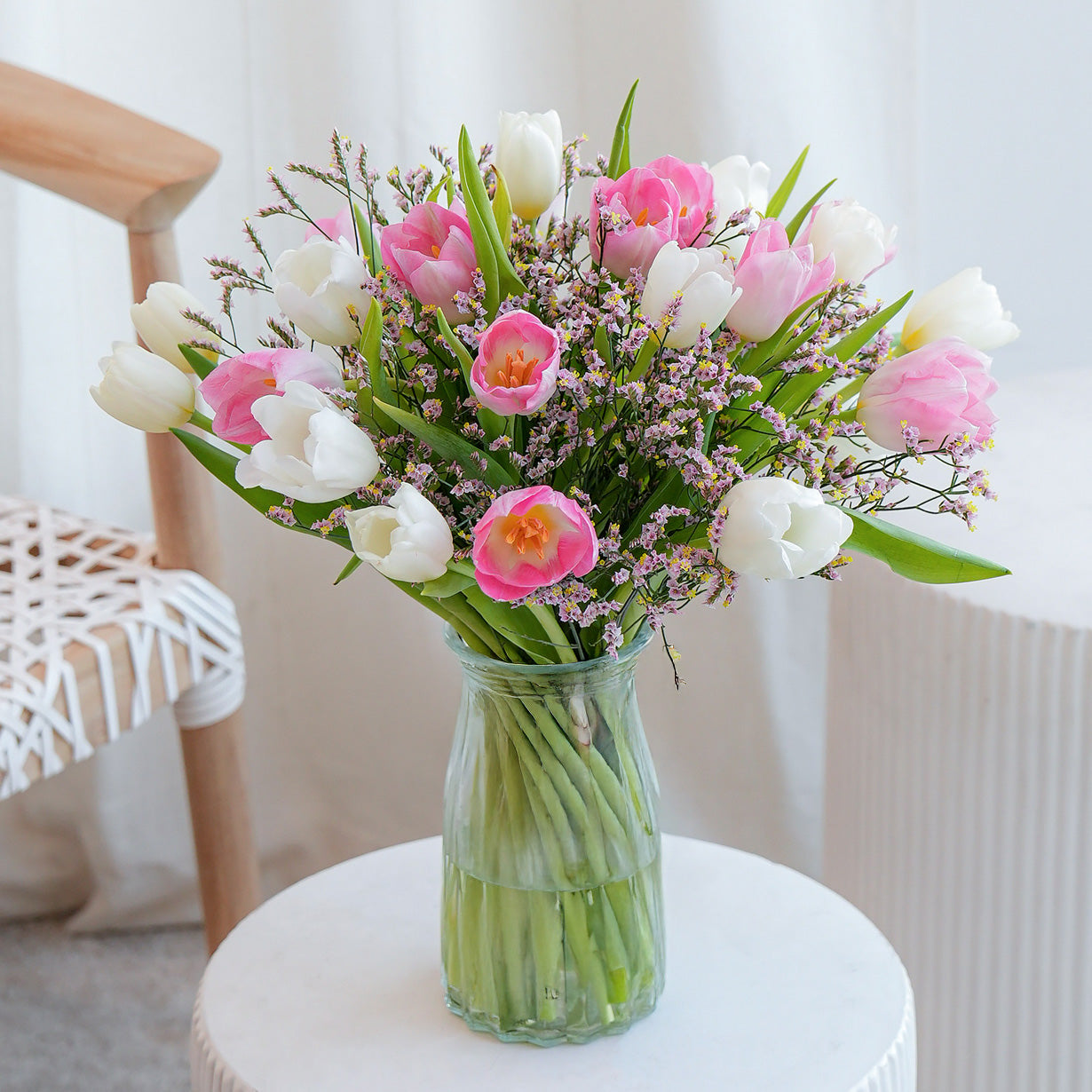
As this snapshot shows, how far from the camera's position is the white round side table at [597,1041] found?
0.61 m

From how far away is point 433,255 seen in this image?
0.53 metres

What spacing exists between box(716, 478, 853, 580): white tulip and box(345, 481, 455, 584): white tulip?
106 mm

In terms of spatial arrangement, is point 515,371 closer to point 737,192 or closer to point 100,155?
point 737,192

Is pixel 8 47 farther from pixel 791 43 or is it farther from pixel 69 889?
pixel 69 889

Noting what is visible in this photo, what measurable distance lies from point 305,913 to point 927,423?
17.9 inches

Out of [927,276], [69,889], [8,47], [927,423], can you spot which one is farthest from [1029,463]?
[69,889]

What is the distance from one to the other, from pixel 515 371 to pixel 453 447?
0.18 feet

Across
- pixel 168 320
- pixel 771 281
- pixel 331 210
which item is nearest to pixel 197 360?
pixel 168 320

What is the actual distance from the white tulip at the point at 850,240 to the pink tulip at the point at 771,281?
37mm

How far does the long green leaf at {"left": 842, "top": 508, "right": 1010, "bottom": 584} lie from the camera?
53 cm

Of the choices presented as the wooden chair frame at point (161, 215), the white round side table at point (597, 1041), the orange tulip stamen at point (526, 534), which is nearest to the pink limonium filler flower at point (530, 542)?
the orange tulip stamen at point (526, 534)

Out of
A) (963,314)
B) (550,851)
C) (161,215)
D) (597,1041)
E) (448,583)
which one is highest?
(161,215)

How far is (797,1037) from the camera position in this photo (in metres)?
0.63

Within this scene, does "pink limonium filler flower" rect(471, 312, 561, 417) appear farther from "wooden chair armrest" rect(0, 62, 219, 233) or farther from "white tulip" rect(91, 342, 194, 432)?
"wooden chair armrest" rect(0, 62, 219, 233)
